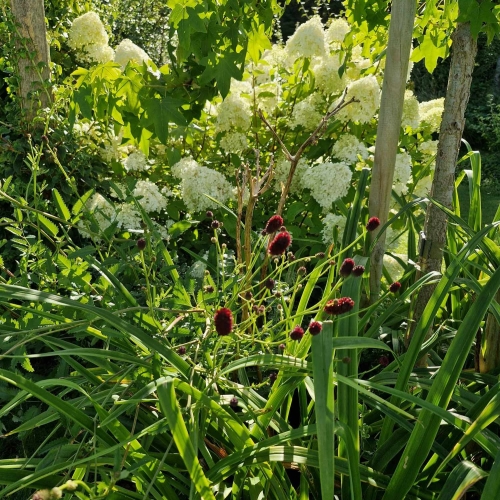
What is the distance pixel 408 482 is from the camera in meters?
1.52

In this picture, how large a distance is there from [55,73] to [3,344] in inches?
95.2

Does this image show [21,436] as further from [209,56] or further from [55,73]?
[55,73]

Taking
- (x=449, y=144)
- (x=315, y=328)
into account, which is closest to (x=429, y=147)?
(x=449, y=144)

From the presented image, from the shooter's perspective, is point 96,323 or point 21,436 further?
point 96,323

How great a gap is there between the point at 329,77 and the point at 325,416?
209 centimetres

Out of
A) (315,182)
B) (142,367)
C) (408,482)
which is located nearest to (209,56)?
(315,182)

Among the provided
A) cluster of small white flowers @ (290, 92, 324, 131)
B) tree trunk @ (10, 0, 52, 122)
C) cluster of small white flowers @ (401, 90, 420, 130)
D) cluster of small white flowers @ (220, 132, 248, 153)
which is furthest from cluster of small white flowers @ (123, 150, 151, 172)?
cluster of small white flowers @ (401, 90, 420, 130)

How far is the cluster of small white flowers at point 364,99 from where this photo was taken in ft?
9.34

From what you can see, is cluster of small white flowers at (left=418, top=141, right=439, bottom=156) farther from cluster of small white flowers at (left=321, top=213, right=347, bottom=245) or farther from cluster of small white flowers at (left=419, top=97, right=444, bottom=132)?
cluster of small white flowers at (left=321, top=213, right=347, bottom=245)

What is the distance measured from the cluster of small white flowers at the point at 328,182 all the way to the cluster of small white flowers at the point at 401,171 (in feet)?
0.74

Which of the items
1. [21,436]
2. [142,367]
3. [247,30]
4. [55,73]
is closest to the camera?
[142,367]

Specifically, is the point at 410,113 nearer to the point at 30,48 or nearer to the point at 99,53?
the point at 99,53

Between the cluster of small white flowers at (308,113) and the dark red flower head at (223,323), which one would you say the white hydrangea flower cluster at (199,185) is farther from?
the dark red flower head at (223,323)

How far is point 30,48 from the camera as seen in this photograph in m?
3.35
